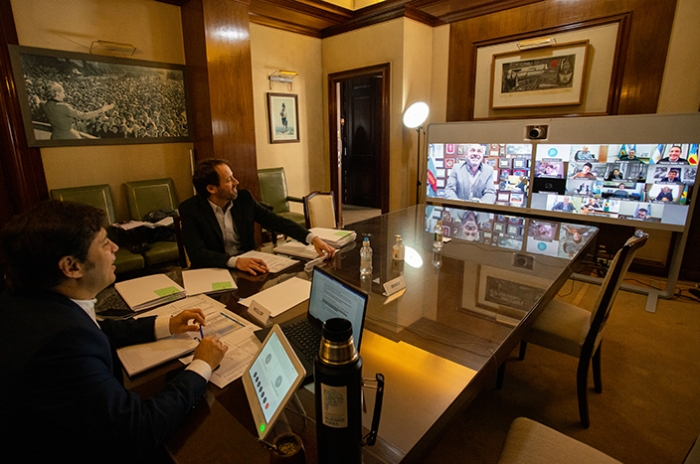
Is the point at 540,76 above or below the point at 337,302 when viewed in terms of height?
above

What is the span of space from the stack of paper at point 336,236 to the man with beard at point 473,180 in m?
2.18

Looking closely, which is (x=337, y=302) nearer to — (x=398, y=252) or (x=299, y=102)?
(x=398, y=252)

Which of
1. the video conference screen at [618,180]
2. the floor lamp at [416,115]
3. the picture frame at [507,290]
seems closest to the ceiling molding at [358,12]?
the floor lamp at [416,115]

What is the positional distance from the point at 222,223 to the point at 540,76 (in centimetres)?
350

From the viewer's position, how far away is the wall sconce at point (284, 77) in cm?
453

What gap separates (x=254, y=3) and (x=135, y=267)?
9.48 ft

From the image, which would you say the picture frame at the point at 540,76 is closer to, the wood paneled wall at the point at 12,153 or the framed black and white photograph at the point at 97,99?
the framed black and white photograph at the point at 97,99

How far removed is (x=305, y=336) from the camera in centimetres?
118

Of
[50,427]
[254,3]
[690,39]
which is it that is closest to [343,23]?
[254,3]

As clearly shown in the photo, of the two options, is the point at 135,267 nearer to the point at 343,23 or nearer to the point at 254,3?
the point at 254,3

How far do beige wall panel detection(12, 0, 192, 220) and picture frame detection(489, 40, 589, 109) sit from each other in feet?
11.2

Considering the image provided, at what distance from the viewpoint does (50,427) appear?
78 cm

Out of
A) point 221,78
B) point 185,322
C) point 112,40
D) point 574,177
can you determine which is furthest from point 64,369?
point 574,177

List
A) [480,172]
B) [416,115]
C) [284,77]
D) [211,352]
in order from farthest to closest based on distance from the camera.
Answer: [284,77], [416,115], [480,172], [211,352]
